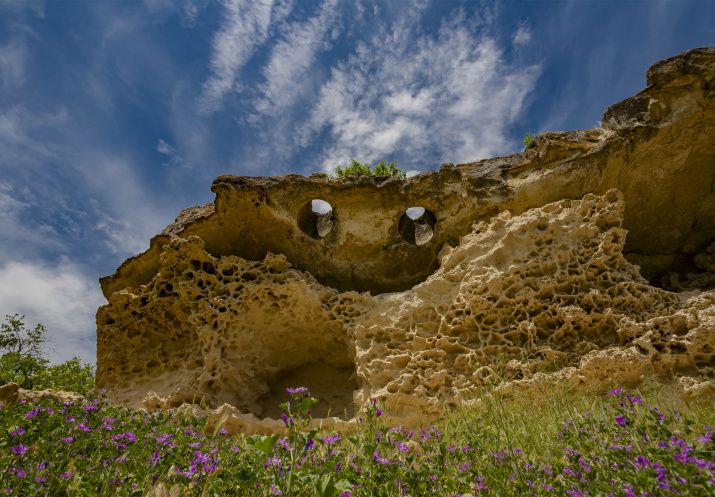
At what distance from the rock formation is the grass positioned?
134 inches

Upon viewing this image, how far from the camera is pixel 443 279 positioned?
8.16m

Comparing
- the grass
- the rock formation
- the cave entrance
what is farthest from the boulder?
the grass

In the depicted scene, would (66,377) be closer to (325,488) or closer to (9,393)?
(9,393)

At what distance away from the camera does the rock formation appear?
684 cm

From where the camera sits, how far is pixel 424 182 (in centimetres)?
941

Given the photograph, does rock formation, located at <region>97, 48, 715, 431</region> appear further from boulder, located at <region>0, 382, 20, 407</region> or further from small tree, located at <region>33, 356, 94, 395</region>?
small tree, located at <region>33, 356, 94, 395</region>

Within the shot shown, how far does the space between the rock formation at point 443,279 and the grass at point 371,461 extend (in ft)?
11.1

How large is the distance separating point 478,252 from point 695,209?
5306 mm

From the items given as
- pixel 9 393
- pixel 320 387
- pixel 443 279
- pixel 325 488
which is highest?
pixel 443 279

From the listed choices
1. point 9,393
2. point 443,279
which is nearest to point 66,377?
point 9,393

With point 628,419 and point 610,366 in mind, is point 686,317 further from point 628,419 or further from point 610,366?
point 628,419

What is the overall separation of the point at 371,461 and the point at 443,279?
19.9ft

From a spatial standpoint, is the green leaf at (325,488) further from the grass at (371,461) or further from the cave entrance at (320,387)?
the cave entrance at (320,387)

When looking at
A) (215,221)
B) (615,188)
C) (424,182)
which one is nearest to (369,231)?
(424,182)
